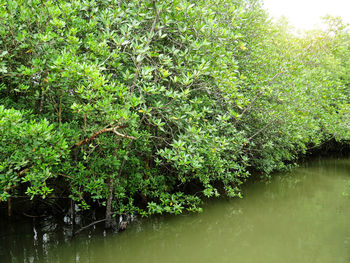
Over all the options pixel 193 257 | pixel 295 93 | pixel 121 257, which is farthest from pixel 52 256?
pixel 295 93

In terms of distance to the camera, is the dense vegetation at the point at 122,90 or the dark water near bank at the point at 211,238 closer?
the dense vegetation at the point at 122,90

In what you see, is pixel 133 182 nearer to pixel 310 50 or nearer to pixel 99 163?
pixel 99 163

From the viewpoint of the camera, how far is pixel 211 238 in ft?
18.0

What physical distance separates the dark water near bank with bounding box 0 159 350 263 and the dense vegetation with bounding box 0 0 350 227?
715mm

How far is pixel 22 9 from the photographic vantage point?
12.2 feet

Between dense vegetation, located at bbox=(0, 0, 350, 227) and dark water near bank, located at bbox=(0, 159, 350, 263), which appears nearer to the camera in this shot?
dense vegetation, located at bbox=(0, 0, 350, 227)

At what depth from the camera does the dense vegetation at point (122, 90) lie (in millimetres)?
3473

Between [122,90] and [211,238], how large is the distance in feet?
12.8

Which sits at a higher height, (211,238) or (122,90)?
(122,90)

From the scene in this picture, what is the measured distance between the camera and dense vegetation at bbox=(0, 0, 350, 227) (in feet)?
11.4

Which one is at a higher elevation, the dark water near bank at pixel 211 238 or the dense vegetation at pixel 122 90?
the dense vegetation at pixel 122 90

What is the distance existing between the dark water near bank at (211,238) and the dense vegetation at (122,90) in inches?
28.1

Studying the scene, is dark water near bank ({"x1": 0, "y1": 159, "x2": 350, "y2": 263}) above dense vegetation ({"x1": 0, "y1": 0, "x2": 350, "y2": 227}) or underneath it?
underneath

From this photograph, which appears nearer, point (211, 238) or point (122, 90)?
point (122, 90)
